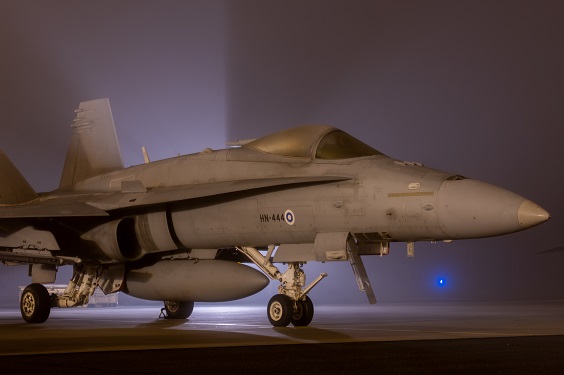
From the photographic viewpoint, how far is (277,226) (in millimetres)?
10648

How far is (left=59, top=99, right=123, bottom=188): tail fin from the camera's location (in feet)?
48.0

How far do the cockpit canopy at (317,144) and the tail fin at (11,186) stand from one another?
4.87 metres

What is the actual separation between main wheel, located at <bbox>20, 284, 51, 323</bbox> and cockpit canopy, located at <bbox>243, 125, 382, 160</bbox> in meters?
4.27

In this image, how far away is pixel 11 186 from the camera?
13.5 m

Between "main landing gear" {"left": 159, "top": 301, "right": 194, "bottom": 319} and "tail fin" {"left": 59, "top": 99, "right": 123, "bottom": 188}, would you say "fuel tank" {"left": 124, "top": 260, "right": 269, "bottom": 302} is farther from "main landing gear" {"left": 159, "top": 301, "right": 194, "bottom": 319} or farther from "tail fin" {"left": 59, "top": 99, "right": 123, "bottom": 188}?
"tail fin" {"left": 59, "top": 99, "right": 123, "bottom": 188}

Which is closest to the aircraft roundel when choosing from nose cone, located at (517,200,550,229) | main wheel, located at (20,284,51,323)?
nose cone, located at (517,200,550,229)

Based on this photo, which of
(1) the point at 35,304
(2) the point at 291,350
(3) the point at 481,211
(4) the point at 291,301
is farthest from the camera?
(1) the point at 35,304

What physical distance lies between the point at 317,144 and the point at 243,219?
4.73 feet

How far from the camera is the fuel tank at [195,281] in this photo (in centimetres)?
1083

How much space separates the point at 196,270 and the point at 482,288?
21.0m

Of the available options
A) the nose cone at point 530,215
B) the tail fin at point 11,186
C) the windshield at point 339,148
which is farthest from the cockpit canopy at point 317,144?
the tail fin at point 11,186

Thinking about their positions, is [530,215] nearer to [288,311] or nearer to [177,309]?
[288,311]

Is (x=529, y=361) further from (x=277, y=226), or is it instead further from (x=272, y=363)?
(x=277, y=226)

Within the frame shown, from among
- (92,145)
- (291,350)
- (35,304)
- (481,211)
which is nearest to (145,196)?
(35,304)
